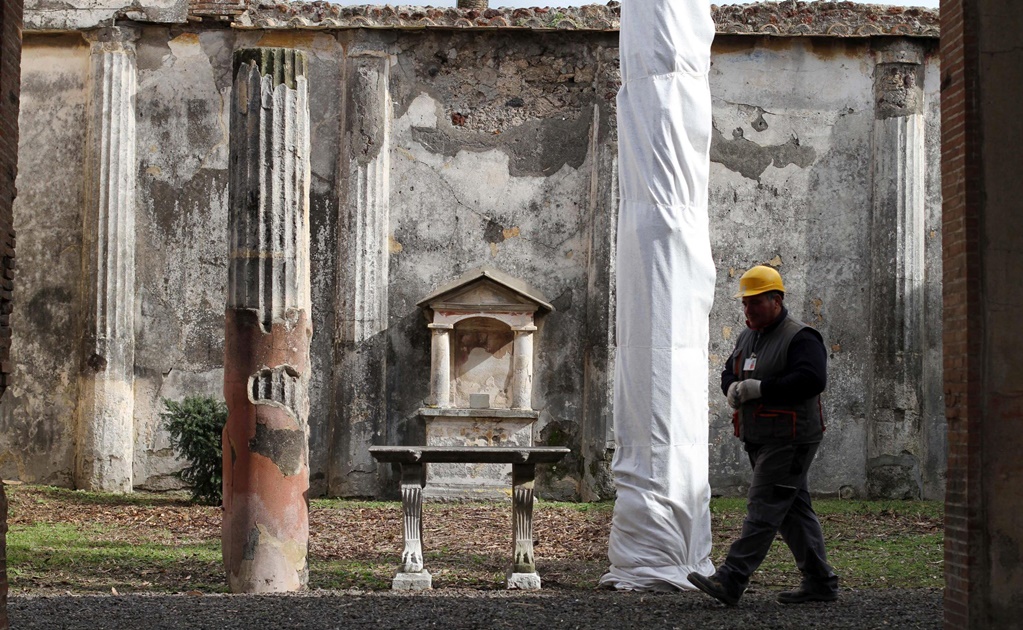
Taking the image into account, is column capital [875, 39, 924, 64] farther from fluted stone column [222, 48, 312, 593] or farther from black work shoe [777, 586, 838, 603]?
black work shoe [777, 586, 838, 603]

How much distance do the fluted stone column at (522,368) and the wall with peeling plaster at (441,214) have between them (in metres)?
0.28

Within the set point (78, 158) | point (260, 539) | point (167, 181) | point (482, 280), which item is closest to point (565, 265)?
point (482, 280)

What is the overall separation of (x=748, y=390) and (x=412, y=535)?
8.52ft

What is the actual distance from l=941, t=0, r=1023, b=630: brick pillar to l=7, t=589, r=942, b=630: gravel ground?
88 cm

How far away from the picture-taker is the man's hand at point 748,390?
21.2 feet

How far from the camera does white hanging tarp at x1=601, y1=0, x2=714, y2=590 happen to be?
23.9 feet

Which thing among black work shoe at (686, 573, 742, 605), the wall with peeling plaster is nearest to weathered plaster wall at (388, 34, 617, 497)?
the wall with peeling plaster

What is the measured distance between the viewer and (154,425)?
14.4 metres

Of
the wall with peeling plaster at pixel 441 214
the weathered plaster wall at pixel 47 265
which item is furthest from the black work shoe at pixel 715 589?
the weathered plaster wall at pixel 47 265

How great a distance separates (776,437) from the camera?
21.0ft

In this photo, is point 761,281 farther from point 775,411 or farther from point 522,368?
point 522,368

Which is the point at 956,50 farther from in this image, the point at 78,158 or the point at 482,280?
the point at 78,158

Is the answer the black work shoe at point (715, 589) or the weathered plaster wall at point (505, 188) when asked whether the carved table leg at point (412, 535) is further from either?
the weathered plaster wall at point (505, 188)

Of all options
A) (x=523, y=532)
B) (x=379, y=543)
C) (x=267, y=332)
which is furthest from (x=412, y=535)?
(x=379, y=543)
